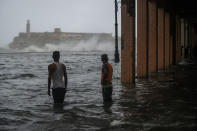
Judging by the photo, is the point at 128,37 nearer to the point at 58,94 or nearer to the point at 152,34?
the point at 58,94

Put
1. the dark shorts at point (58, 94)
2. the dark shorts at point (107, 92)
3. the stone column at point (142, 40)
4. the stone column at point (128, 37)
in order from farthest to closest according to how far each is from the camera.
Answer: the stone column at point (142, 40) → the stone column at point (128, 37) → the dark shorts at point (107, 92) → the dark shorts at point (58, 94)

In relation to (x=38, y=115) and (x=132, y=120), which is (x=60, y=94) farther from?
(x=132, y=120)

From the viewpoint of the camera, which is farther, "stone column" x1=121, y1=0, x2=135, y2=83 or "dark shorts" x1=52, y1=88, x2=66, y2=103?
"stone column" x1=121, y1=0, x2=135, y2=83

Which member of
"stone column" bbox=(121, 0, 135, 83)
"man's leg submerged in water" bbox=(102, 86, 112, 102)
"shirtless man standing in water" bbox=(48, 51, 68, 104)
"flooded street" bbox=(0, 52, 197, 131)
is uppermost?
"stone column" bbox=(121, 0, 135, 83)

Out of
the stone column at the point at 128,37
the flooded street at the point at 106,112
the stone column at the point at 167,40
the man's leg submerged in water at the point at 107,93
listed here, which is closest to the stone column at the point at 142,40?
the stone column at the point at 128,37

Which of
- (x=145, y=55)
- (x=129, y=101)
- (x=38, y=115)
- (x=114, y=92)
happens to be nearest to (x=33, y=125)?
(x=38, y=115)

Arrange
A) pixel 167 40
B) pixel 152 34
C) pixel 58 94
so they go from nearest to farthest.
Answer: pixel 58 94, pixel 152 34, pixel 167 40

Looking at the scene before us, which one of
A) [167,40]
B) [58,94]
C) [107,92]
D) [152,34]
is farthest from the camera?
[167,40]

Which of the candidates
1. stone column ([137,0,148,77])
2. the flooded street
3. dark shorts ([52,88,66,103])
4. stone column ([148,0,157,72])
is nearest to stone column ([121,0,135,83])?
the flooded street

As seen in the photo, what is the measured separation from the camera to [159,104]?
9.92 m

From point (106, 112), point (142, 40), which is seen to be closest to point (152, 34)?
point (142, 40)

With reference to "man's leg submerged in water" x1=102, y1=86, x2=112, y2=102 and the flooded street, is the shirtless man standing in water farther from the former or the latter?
"man's leg submerged in water" x1=102, y1=86, x2=112, y2=102

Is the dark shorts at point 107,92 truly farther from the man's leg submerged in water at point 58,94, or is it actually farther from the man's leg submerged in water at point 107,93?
the man's leg submerged in water at point 58,94

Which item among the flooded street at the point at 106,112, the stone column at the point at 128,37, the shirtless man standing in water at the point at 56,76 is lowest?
the flooded street at the point at 106,112
